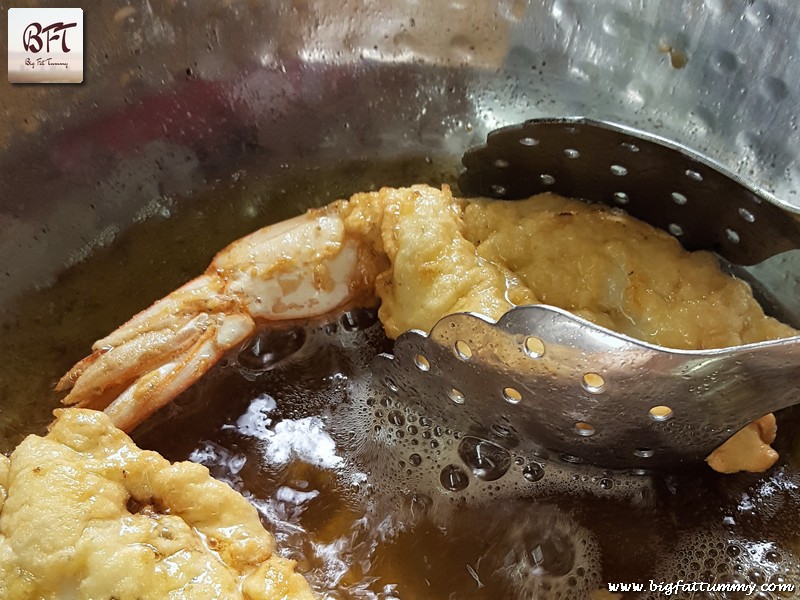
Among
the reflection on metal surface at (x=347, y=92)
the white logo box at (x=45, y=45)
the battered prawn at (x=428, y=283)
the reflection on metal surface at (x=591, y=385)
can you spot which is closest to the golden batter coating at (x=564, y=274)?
the battered prawn at (x=428, y=283)

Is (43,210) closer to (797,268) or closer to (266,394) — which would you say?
(266,394)

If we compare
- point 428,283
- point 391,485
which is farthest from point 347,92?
point 391,485

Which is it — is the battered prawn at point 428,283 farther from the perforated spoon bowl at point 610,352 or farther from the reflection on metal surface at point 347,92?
the reflection on metal surface at point 347,92

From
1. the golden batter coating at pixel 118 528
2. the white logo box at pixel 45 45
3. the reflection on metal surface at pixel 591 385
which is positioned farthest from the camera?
the white logo box at pixel 45 45

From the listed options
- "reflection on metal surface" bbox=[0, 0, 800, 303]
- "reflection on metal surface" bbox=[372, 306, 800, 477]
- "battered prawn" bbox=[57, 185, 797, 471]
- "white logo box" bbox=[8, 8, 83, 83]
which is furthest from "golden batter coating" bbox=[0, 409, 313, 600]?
"white logo box" bbox=[8, 8, 83, 83]

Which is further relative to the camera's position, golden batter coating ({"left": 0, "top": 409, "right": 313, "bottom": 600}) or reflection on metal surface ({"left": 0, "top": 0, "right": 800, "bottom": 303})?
reflection on metal surface ({"left": 0, "top": 0, "right": 800, "bottom": 303})

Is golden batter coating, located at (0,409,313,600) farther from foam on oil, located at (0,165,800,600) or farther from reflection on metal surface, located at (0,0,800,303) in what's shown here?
reflection on metal surface, located at (0,0,800,303)

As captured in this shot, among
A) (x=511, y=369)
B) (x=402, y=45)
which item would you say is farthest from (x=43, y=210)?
(x=511, y=369)

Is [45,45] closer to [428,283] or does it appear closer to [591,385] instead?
[428,283]

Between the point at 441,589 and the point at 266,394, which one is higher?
the point at 266,394
